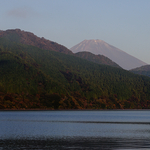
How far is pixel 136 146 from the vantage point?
165ft

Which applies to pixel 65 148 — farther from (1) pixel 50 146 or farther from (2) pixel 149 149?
(2) pixel 149 149

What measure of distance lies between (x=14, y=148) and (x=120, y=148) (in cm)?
1828

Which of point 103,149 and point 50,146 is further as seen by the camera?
point 50,146

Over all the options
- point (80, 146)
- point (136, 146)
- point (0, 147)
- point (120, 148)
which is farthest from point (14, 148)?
point (136, 146)

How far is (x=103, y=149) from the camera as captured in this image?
47.4m

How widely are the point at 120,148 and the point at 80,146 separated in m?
7.31

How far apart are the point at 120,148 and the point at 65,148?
9424 millimetres

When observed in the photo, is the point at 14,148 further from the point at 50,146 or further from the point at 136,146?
the point at 136,146

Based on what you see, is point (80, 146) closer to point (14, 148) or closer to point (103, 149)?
point (103, 149)

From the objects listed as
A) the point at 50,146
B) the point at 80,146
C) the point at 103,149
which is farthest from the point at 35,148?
the point at 103,149

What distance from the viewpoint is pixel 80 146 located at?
167ft

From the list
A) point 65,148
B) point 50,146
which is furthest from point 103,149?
point 50,146

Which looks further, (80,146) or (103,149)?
(80,146)

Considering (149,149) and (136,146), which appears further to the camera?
(136,146)
